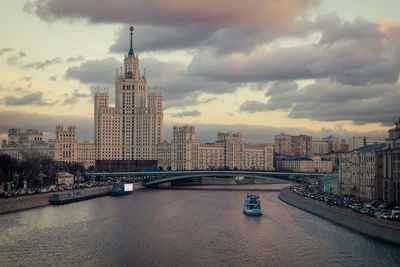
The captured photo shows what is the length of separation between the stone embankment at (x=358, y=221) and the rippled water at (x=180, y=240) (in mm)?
892

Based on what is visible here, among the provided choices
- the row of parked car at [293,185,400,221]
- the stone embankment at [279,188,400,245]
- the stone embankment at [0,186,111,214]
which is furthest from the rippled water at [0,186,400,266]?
the row of parked car at [293,185,400,221]

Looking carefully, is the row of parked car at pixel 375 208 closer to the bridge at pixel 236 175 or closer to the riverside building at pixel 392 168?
the riverside building at pixel 392 168

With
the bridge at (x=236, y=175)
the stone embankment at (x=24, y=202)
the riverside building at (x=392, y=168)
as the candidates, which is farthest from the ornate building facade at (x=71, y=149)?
the riverside building at (x=392, y=168)

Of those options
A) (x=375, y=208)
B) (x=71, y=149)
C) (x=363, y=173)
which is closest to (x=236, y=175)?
(x=363, y=173)

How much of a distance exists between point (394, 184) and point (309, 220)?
1231 centimetres

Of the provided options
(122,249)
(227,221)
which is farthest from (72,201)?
(122,249)

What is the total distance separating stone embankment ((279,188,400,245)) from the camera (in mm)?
48875

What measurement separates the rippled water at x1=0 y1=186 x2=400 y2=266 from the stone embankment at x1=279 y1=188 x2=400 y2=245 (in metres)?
0.89

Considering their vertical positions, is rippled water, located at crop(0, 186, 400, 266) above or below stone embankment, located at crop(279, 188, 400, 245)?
below

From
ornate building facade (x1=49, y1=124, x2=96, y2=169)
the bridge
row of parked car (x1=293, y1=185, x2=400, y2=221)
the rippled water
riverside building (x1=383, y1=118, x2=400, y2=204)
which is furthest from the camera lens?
ornate building facade (x1=49, y1=124, x2=96, y2=169)

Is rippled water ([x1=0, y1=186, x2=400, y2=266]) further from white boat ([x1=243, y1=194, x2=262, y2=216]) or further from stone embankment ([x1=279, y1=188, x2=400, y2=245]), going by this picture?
white boat ([x1=243, y1=194, x2=262, y2=216])

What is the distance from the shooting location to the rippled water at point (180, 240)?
4609 cm

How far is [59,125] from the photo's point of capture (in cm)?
19038

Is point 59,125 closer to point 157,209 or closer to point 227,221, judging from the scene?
point 157,209
